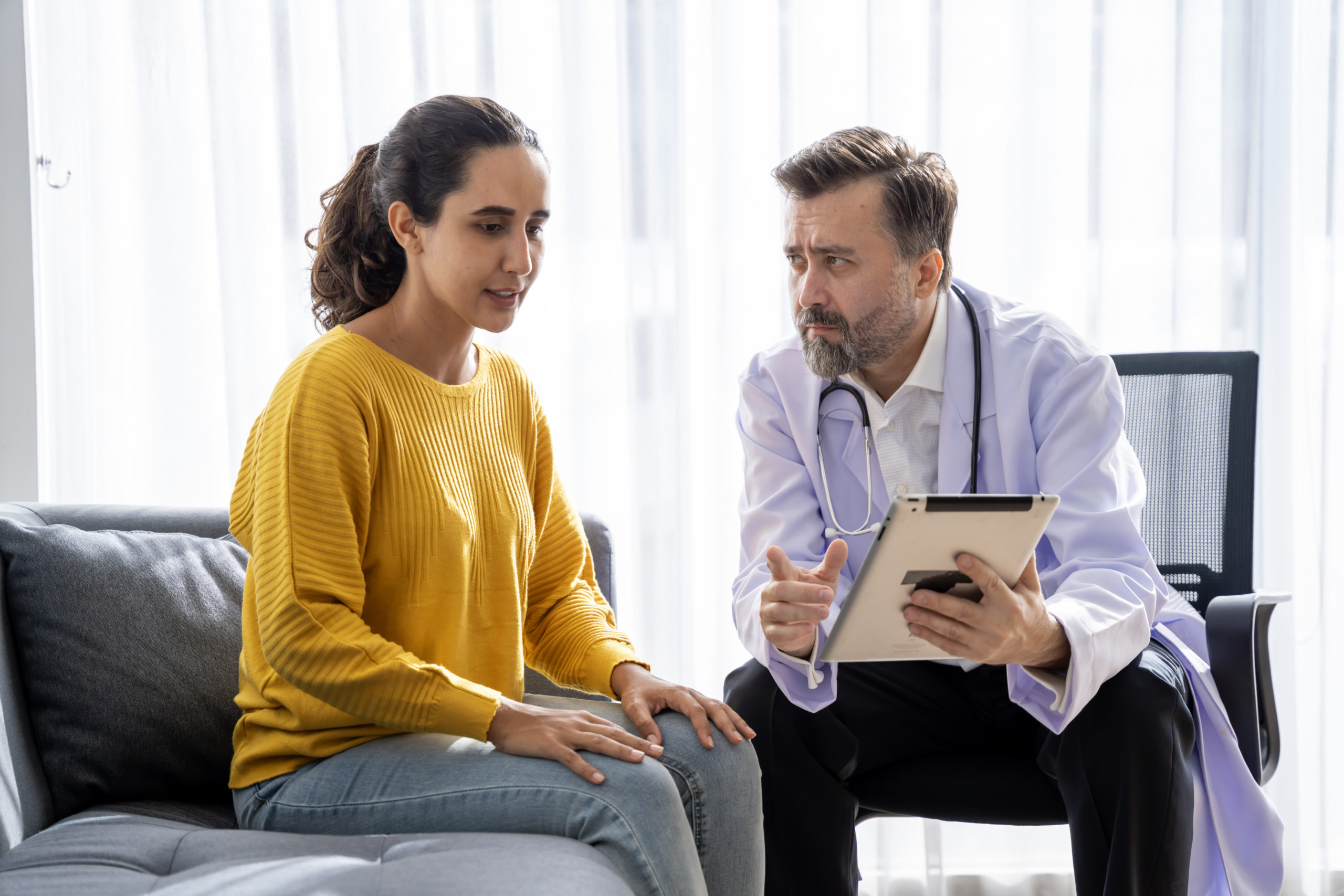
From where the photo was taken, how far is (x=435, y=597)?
1147 mm

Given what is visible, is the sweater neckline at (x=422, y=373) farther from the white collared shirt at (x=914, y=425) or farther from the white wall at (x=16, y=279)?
the white wall at (x=16, y=279)

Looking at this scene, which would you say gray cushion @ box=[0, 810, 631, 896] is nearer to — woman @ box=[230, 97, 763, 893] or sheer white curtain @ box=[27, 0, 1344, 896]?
woman @ box=[230, 97, 763, 893]

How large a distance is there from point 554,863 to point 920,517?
46 cm

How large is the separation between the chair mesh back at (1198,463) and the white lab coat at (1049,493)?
0.09 metres

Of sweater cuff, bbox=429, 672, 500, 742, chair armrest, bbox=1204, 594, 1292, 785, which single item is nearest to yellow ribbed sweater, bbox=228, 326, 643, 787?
sweater cuff, bbox=429, 672, 500, 742

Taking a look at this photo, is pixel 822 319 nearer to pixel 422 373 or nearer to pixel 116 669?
pixel 422 373

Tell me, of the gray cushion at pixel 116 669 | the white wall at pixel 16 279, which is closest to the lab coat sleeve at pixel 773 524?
the gray cushion at pixel 116 669

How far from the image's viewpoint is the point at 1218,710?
4.07 ft

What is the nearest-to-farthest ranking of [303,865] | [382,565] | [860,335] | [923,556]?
[303,865]
[923,556]
[382,565]
[860,335]

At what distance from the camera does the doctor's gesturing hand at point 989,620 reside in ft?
3.55

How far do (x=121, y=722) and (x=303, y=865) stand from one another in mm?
456

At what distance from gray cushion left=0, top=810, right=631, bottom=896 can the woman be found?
0.05 meters

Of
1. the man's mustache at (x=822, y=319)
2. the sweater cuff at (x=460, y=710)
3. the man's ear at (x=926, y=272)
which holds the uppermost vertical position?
the man's ear at (x=926, y=272)

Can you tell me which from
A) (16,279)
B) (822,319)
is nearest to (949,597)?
(822,319)
